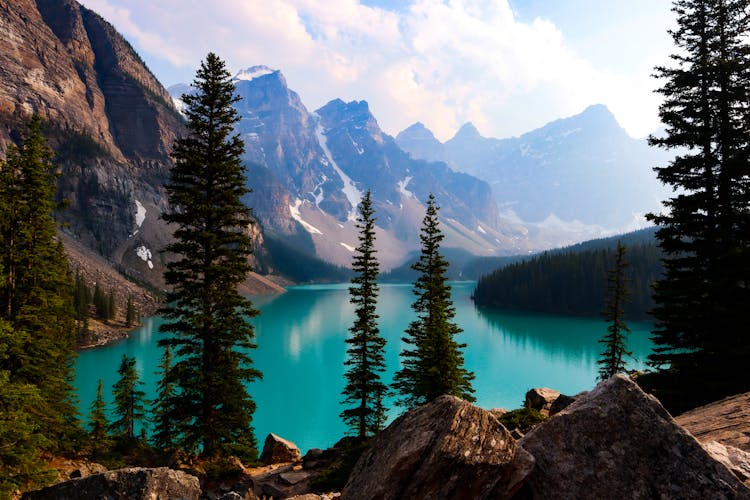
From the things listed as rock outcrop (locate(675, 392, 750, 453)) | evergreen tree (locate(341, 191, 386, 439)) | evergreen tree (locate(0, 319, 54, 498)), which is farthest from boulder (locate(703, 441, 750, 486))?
evergreen tree (locate(341, 191, 386, 439))

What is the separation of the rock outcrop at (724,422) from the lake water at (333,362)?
35667 millimetres

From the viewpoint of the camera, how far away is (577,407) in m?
6.73

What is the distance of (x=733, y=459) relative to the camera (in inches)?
237

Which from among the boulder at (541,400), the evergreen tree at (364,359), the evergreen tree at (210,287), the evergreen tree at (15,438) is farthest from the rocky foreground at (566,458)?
the evergreen tree at (364,359)

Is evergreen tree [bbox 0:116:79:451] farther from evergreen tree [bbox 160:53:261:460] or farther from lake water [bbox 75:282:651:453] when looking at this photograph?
lake water [bbox 75:282:651:453]

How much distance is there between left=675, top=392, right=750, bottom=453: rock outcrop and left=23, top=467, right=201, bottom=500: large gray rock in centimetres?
1065

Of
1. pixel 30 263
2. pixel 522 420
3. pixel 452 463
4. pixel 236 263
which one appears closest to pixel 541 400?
pixel 522 420

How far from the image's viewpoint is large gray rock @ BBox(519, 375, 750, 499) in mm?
5484

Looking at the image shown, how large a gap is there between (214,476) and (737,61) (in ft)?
94.7

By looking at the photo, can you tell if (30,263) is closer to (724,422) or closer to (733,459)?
(733,459)

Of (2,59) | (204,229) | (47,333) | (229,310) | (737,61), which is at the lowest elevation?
(47,333)

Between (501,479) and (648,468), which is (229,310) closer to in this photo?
(501,479)

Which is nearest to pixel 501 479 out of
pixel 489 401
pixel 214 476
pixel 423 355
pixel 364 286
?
pixel 214 476

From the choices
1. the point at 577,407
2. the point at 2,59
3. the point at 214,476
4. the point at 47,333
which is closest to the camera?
the point at 577,407
